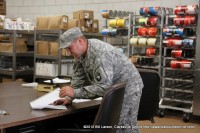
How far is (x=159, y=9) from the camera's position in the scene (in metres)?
5.24

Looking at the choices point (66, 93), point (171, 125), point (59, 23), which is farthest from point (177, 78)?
point (66, 93)

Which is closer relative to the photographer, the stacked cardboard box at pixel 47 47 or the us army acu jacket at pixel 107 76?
the us army acu jacket at pixel 107 76

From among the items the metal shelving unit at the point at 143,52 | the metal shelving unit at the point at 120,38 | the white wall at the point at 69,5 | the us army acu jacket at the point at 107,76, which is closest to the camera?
the us army acu jacket at the point at 107,76

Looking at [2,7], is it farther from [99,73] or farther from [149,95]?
[99,73]

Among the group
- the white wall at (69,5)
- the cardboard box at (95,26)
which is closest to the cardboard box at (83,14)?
the cardboard box at (95,26)

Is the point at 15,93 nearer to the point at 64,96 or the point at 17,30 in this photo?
the point at 64,96

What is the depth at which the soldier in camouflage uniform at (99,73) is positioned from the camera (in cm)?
234

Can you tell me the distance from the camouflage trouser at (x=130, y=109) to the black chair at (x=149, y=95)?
262mm

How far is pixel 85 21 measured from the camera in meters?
6.28

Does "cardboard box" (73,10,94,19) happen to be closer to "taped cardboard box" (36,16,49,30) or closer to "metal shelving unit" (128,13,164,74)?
"taped cardboard box" (36,16,49,30)

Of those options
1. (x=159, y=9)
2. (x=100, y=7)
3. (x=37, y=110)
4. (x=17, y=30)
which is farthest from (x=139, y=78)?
(x=17, y=30)

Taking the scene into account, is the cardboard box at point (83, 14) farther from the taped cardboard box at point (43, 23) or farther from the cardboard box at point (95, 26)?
the taped cardboard box at point (43, 23)

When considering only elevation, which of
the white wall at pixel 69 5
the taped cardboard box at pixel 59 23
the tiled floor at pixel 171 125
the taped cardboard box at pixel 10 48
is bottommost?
the tiled floor at pixel 171 125

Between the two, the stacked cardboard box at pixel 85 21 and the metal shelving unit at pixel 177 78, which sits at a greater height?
the stacked cardboard box at pixel 85 21
